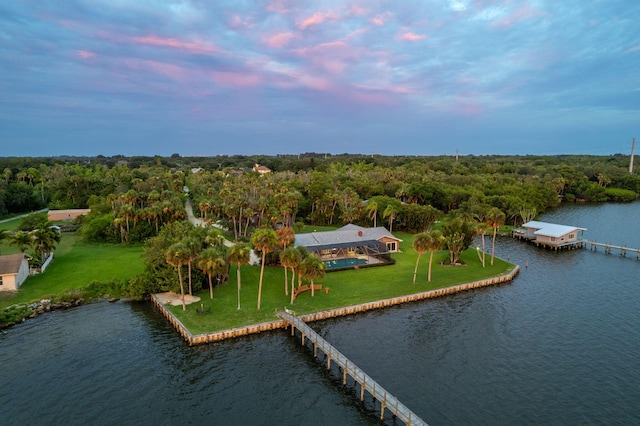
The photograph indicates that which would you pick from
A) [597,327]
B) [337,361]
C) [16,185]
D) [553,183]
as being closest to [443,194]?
[553,183]

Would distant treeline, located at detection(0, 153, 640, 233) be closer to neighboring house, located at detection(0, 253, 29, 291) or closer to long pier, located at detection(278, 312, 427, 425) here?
neighboring house, located at detection(0, 253, 29, 291)

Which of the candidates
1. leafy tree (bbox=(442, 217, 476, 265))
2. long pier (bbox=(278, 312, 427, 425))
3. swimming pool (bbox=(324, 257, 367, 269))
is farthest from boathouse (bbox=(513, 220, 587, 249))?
long pier (bbox=(278, 312, 427, 425))

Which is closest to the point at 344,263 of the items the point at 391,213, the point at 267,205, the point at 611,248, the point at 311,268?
the point at 311,268

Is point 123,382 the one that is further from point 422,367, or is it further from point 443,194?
point 443,194

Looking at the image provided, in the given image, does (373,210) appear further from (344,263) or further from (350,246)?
(344,263)

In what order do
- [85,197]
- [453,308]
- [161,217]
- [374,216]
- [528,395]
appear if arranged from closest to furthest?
[528,395] → [453,308] → [161,217] → [374,216] → [85,197]
